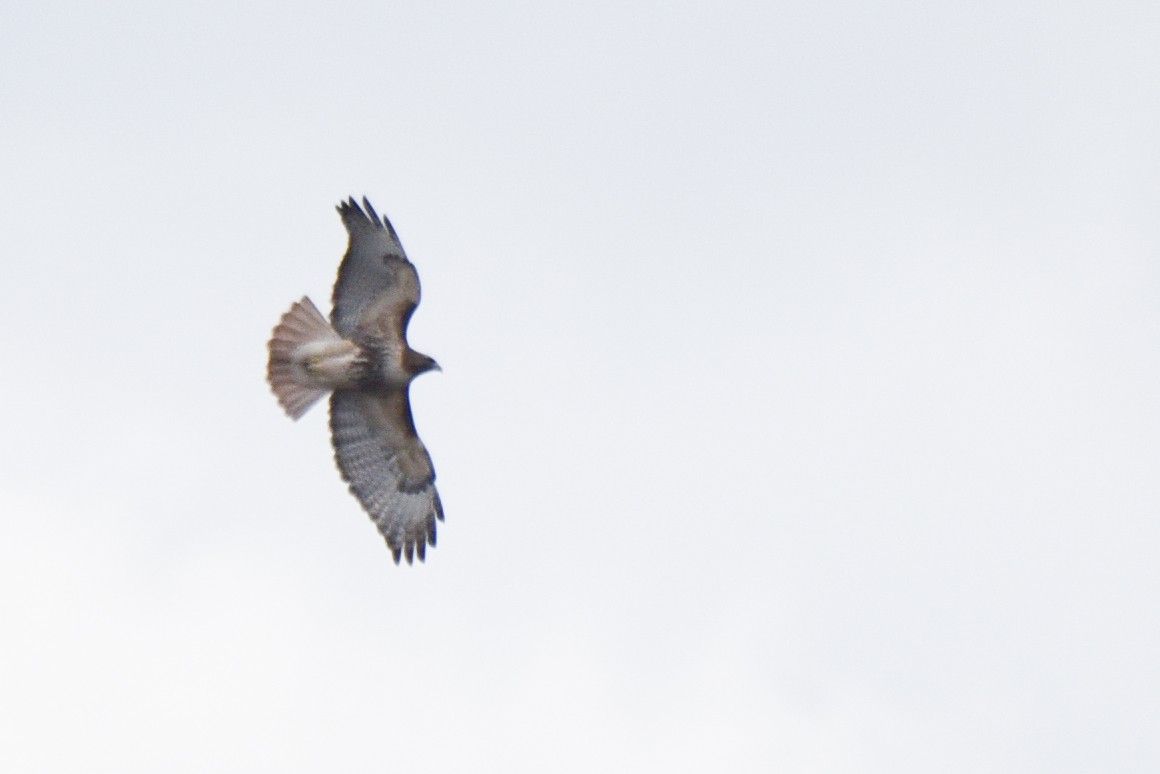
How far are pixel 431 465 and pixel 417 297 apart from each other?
1534mm

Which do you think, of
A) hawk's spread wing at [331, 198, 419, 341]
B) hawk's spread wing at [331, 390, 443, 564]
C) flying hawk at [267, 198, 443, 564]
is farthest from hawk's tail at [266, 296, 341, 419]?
hawk's spread wing at [331, 390, 443, 564]

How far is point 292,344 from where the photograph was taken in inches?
551

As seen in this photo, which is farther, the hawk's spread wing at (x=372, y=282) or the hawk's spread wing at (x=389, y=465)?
A: the hawk's spread wing at (x=389, y=465)

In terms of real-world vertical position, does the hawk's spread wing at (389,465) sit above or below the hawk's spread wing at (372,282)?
below

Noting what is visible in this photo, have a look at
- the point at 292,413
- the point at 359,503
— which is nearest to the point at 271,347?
the point at 292,413

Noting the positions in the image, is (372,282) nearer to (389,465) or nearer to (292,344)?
(292,344)

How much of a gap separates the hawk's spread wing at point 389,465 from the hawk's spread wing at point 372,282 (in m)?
0.58

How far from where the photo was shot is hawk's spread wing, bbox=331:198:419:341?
45.6 feet

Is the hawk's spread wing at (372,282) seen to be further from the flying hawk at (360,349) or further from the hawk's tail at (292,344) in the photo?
the hawk's tail at (292,344)

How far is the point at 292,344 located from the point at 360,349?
1.66 ft

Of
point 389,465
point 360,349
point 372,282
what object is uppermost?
point 372,282

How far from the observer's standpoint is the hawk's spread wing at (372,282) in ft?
45.6

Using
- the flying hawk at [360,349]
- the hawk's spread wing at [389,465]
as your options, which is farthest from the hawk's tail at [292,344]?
the hawk's spread wing at [389,465]

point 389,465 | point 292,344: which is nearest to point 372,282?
point 292,344
